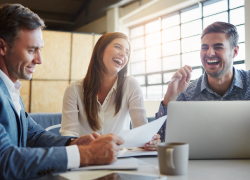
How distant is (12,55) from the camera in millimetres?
1095

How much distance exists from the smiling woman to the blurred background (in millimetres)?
3095

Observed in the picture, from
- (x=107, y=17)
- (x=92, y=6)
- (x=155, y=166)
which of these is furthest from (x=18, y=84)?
(x=92, y=6)

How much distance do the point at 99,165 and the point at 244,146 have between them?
580 millimetres

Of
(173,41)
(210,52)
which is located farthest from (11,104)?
(173,41)

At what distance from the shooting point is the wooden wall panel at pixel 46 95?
532 centimetres

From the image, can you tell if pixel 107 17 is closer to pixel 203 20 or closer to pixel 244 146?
pixel 203 20

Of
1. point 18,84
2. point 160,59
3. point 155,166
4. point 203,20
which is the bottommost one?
point 155,166

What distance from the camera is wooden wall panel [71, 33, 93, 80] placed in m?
5.70

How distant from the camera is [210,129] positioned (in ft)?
3.15

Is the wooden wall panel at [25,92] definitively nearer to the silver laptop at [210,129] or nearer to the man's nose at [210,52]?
the man's nose at [210,52]

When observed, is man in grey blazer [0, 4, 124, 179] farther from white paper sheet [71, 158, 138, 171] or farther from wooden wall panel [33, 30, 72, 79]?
wooden wall panel [33, 30, 72, 79]

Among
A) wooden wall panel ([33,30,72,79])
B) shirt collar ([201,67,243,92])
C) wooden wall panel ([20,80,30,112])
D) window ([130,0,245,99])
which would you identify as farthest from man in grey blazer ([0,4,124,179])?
wooden wall panel ([33,30,72,79])

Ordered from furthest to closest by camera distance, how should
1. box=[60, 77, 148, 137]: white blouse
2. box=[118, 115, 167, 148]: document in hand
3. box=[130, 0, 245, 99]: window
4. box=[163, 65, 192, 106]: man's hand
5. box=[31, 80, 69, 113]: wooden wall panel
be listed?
box=[31, 80, 69, 113]: wooden wall panel, box=[130, 0, 245, 99]: window, box=[60, 77, 148, 137]: white blouse, box=[163, 65, 192, 106]: man's hand, box=[118, 115, 167, 148]: document in hand

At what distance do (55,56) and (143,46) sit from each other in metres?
2.12
